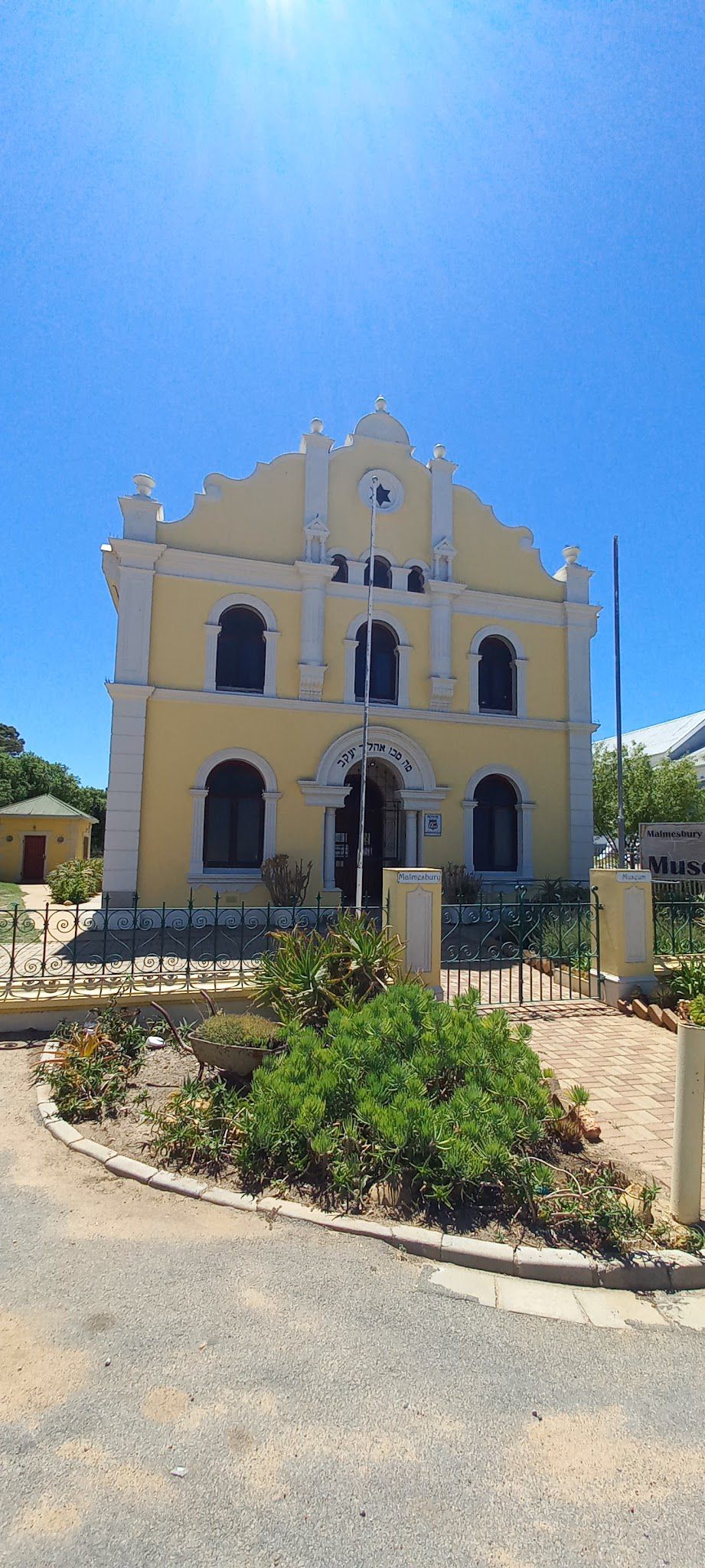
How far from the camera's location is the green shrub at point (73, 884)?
729 inches

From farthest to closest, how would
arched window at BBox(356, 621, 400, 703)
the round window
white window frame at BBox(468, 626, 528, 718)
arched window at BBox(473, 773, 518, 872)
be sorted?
white window frame at BBox(468, 626, 528, 718) → arched window at BBox(473, 773, 518, 872) → the round window → arched window at BBox(356, 621, 400, 703)

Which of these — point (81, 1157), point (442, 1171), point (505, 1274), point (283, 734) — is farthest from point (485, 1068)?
point (283, 734)

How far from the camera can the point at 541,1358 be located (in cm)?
287

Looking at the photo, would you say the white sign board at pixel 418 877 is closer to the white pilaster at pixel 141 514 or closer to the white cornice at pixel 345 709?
the white cornice at pixel 345 709

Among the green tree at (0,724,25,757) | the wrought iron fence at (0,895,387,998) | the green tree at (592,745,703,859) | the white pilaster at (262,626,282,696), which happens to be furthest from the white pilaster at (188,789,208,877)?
the green tree at (0,724,25,757)

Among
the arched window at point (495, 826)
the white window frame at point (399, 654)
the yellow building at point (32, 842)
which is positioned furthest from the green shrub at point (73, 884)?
the arched window at point (495, 826)

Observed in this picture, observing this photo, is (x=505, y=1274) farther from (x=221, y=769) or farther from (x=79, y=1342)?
(x=221, y=769)

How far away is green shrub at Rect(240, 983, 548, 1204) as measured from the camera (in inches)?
157

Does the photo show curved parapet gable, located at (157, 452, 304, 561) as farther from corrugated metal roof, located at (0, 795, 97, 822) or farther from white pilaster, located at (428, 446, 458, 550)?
corrugated metal roof, located at (0, 795, 97, 822)

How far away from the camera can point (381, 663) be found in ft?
49.0

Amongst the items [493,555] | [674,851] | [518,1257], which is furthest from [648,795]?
[518,1257]

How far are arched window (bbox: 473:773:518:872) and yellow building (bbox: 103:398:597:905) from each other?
52 millimetres

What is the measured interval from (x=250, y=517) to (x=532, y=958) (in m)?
10.1

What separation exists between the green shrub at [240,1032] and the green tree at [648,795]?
2002 centimetres
